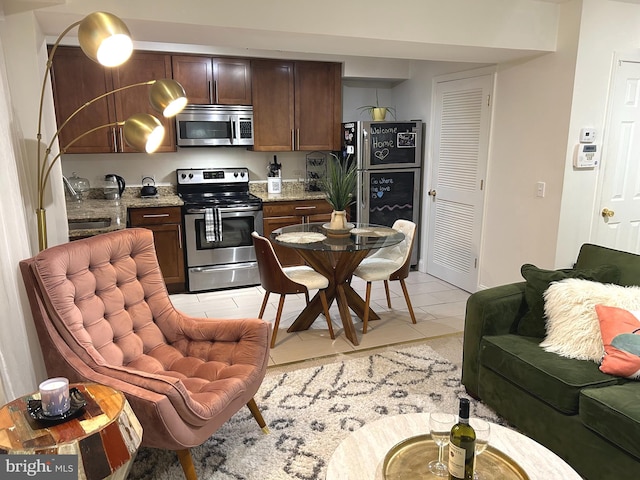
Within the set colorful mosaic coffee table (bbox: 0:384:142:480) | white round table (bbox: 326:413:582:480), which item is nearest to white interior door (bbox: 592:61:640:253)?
white round table (bbox: 326:413:582:480)

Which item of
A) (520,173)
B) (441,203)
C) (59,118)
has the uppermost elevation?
(59,118)

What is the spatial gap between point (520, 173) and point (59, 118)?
411 centimetres

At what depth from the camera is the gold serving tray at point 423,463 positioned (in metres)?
1.50

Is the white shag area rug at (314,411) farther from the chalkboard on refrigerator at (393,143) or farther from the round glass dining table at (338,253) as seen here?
the chalkboard on refrigerator at (393,143)

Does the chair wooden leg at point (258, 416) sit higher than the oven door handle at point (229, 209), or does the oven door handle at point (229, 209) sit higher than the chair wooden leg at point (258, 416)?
the oven door handle at point (229, 209)

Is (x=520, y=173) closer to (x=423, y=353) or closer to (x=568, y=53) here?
(x=568, y=53)

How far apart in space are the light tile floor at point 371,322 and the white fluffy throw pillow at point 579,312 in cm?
A: 91

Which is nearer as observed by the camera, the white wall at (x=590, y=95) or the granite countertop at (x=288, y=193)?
the white wall at (x=590, y=95)

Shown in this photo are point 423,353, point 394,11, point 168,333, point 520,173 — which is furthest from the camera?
point 520,173

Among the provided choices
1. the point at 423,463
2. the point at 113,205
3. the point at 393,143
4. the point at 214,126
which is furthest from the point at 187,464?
the point at 393,143

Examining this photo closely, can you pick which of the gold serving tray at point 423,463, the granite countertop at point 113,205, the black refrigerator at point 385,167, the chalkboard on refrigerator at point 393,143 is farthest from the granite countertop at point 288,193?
the gold serving tray at point 423,463

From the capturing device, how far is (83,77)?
14.2 ft

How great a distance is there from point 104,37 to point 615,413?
2450mm

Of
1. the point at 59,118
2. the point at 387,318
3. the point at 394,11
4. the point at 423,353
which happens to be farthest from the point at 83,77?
the point at 423,353
